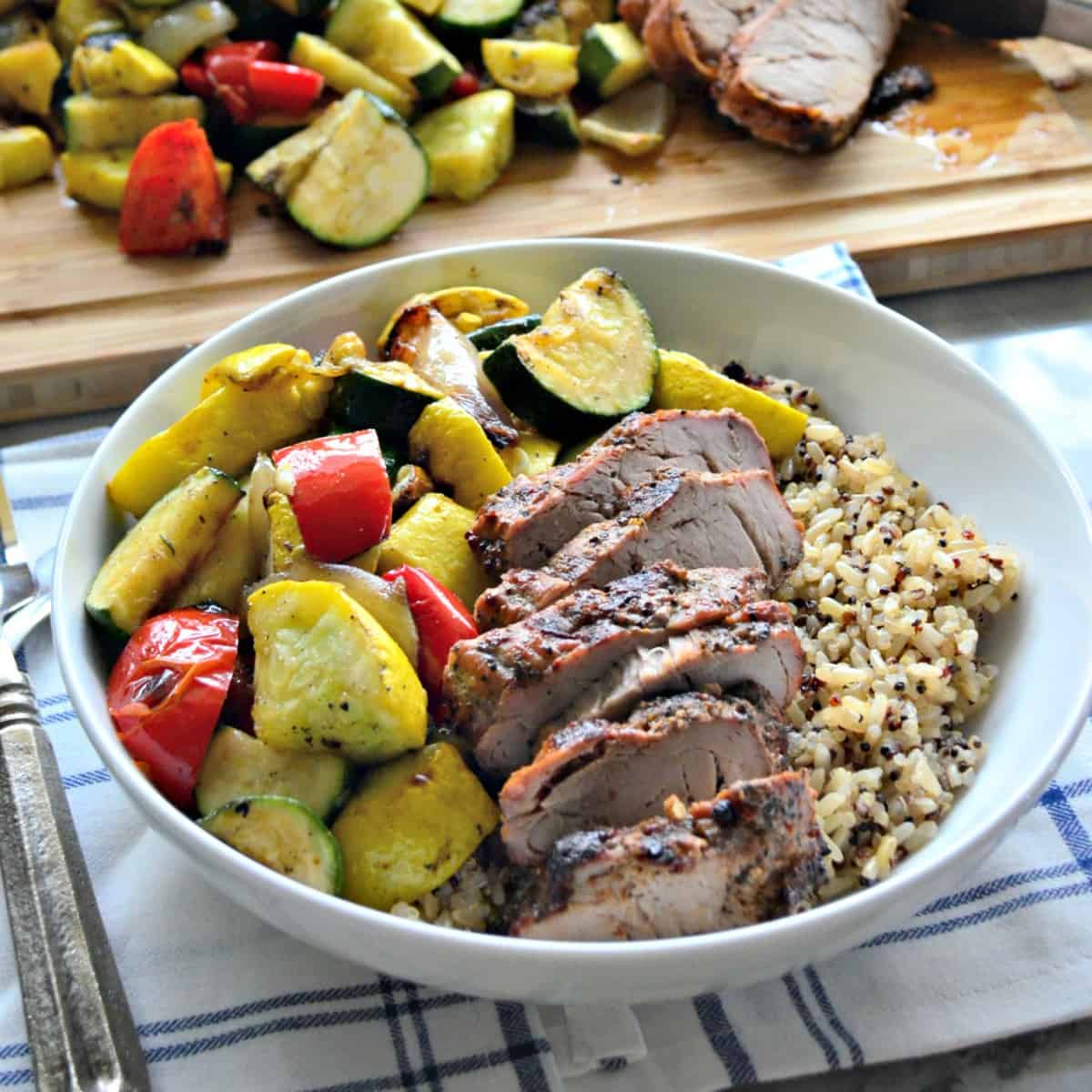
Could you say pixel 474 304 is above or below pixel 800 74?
below

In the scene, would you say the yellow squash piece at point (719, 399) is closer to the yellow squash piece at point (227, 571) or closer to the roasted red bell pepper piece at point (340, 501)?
the roasted red bell pepper piece at point (340, 501)

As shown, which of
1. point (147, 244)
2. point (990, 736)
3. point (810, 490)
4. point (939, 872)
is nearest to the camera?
point (939, 872)

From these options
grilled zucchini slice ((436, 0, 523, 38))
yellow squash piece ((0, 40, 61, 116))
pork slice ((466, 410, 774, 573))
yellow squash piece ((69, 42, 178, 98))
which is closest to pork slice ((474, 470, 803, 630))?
pork slice ((466, 410, 774, 573))

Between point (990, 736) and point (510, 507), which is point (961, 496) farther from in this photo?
point (510, 507)

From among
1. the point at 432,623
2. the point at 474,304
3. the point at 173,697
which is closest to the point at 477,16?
the point at 474,304

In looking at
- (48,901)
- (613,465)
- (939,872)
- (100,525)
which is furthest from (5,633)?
(939,872)

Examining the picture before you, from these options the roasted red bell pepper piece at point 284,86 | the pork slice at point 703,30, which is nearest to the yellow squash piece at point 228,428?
the roasted red bell pepper piece at point 284,86

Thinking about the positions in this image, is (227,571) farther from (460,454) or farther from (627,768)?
(627,768)
